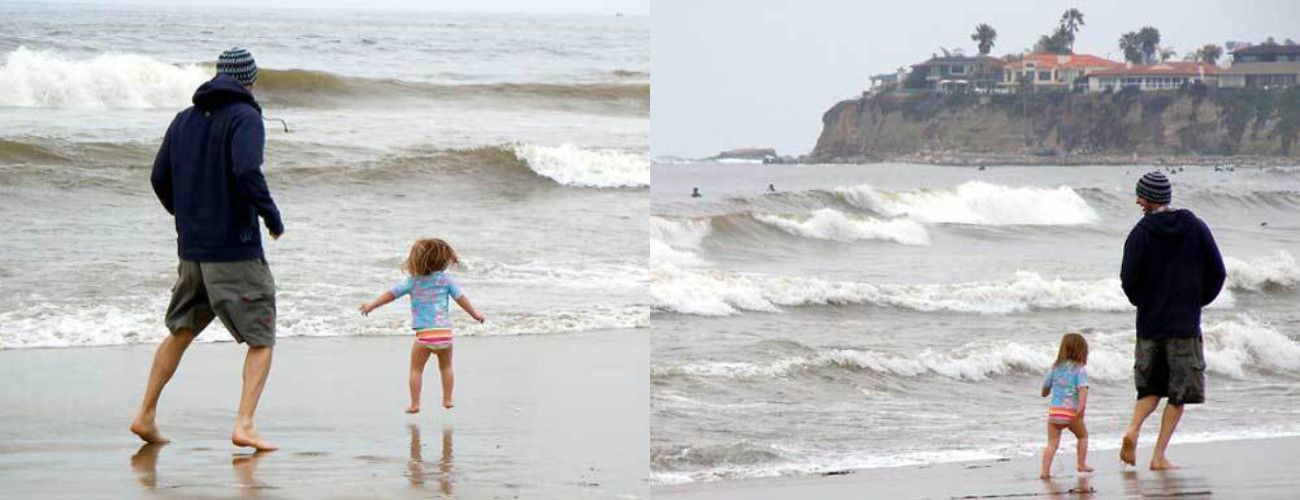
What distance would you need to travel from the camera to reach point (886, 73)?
2742 centimetres

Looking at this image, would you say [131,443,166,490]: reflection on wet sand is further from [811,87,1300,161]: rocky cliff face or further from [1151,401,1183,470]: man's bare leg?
[811,87,1300,161]: rocky cliff face

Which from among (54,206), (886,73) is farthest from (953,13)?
(54,206)

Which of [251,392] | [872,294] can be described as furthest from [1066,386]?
[872,294]

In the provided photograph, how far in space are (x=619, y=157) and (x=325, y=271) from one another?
7366mm

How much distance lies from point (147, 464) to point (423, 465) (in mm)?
629

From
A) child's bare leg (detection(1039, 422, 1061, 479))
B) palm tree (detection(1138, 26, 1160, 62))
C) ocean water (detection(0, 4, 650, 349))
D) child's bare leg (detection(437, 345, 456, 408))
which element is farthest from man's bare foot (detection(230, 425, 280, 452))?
palm tree (detection(1138, 26, 1160, 62))

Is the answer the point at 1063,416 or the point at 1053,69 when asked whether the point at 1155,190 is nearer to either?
the point at 1063,416

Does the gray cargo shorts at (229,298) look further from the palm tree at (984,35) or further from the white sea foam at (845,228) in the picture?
the palm tree at (984,35)

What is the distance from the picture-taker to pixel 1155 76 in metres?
29.0

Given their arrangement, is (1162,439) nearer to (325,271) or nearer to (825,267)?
(325,271)

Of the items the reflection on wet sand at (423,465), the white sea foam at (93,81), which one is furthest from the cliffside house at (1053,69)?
the reflection on wet sand at (423,465)

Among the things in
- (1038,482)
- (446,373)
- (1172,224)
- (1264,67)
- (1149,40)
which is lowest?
(1038,482)

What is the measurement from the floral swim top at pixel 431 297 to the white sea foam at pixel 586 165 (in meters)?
9.96

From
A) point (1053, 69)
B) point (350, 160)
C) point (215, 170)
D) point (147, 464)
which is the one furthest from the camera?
point (1053, 69)
